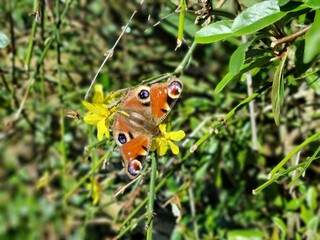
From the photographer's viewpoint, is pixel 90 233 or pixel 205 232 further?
pixel 90 233

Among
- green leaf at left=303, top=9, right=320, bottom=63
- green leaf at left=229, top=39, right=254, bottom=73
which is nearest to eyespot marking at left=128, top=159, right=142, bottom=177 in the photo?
green leaf at left=229, top=39, right=254, bottom=73

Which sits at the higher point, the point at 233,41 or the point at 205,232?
the point at 233,41

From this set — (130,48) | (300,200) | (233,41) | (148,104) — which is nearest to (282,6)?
(148,104)

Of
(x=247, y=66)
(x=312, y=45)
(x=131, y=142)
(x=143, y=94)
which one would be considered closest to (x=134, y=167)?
(x=131, y=142)

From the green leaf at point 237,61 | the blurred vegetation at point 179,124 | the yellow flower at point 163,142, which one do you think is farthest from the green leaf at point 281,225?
the green leaf at point 237,61

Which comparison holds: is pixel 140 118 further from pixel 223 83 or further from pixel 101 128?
pixel 223 83

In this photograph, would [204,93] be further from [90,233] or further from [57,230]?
[57,230]

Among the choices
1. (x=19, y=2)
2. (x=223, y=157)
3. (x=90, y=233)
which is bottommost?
(x=90, y=233)

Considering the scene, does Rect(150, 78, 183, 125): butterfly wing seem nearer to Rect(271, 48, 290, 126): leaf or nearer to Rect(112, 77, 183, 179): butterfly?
Rect(112, 77, 183, 179): butterfly
